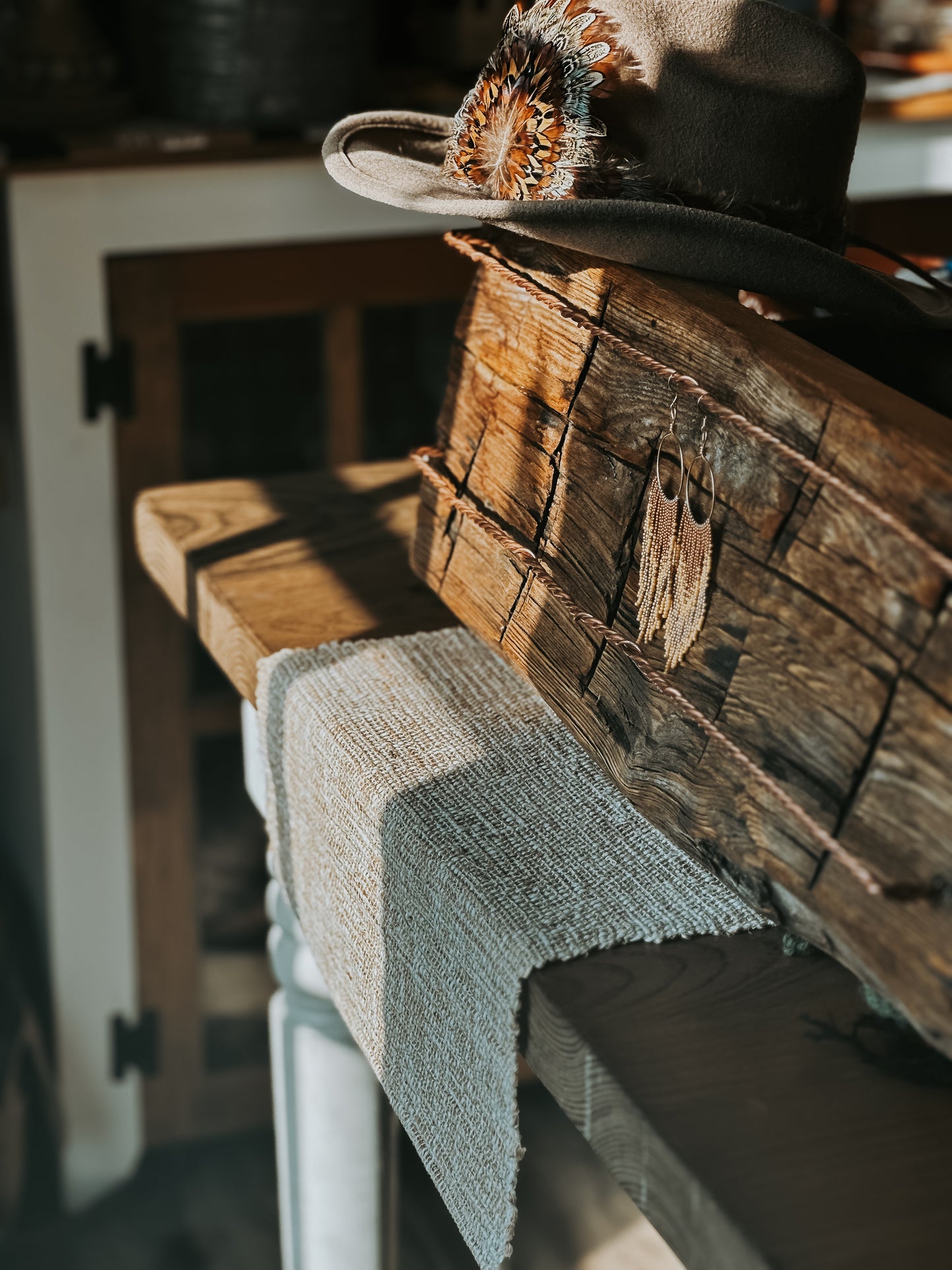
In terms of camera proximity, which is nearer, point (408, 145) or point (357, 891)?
point (357, 891)

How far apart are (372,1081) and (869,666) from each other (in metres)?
0.50

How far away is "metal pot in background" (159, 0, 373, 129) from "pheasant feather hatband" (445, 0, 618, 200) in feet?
3.07

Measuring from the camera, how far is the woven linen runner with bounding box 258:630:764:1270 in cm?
56

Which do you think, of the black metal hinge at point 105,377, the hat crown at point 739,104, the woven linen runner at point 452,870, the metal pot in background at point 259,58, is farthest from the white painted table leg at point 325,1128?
the metal pot in background at point 259,58

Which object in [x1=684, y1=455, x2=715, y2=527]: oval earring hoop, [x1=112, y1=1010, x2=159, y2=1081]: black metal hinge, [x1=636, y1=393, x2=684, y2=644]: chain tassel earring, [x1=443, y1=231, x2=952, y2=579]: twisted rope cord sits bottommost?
[x1=112, y1=1010, x2=159, y2=1081]: black metal hinge

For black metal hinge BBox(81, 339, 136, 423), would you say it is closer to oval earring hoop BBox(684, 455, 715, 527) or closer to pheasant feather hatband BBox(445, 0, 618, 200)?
pheasant feather hatband BBox(445, 0, 618, 200)

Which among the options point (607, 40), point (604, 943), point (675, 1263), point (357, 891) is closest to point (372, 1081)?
point (357, 891)

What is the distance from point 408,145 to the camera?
0.80 meters

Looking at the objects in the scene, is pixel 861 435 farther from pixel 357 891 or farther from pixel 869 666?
pixel 357 891

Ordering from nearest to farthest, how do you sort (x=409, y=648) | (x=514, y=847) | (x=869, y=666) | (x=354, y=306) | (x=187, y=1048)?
(x=869, y=666) < (x=514, y=847) < (x=409, y=648) < (x=354, y=306) < (x=187, y=1048)

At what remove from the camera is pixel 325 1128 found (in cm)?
87

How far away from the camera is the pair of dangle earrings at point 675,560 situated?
56cm

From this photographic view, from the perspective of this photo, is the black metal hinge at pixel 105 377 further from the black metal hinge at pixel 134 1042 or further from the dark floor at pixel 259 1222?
the dark floor at pixel 259 1222

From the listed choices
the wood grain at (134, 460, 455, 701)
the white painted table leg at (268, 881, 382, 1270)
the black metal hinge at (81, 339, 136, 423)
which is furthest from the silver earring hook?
the black metal hinge at (81, 339, 136, 423)
